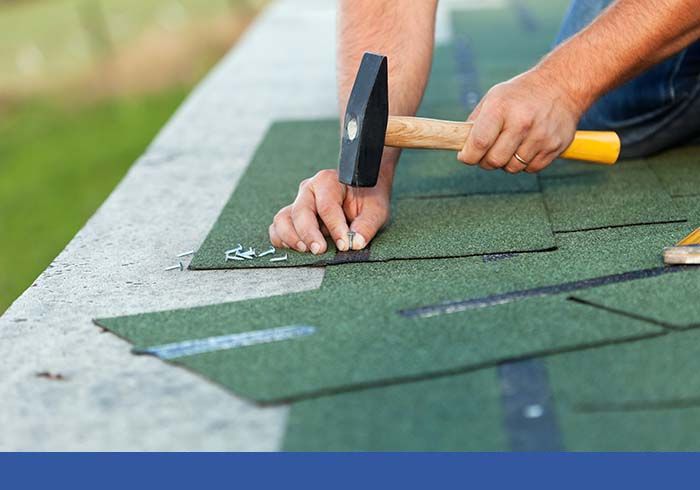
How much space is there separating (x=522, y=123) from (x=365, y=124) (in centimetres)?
36

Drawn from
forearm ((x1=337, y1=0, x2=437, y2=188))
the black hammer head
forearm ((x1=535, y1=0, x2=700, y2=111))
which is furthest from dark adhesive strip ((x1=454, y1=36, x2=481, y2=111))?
the black hammer head

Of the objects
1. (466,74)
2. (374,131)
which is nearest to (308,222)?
(374,131)

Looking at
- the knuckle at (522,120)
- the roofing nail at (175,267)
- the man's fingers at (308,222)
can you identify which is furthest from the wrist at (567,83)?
the roofing nail at (175,267)

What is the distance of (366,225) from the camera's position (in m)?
2.57

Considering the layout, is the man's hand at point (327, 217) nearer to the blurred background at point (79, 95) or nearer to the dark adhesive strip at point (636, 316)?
the dark adhesive strip at point (636, 316)

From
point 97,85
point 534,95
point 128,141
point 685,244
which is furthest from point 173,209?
point 97,85

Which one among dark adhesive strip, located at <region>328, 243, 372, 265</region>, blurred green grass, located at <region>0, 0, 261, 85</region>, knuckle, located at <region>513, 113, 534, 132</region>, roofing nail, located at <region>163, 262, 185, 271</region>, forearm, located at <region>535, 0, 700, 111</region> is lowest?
blurred green grass, located at <region>0, 0, 261, 85</region>

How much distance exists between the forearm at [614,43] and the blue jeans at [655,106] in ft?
1.73

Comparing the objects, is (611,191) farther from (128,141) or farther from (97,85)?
(97,85)

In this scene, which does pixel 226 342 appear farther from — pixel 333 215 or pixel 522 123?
pixel 522 123

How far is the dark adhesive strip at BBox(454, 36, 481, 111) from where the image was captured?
4262 mm

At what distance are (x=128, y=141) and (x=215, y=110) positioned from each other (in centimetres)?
250

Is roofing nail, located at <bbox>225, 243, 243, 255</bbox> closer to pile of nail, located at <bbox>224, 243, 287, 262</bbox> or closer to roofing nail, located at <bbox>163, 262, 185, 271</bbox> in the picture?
pile of nail, located at <bbox>224, 243, 287, 262</bbox>

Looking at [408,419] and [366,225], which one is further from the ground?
[408,419]
